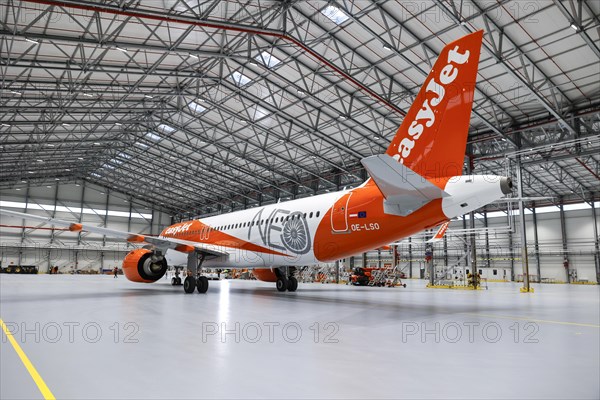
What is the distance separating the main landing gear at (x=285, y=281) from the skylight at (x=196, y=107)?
15.1 m

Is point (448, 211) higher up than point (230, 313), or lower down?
higher up

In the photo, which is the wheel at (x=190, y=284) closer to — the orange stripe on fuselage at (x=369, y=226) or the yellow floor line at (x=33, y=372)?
the orange stripe on fuselage at (x=369, y=226)

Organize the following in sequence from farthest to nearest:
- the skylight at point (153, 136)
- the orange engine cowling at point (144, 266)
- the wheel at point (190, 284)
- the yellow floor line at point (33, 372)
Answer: the skylight at point (153, 136), the orange engine cowling at point (144, 266), the wheel at point (190, 284), the yellow floor line at point (33, 372)

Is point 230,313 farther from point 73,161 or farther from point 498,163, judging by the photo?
point 73,161

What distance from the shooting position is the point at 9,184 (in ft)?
152

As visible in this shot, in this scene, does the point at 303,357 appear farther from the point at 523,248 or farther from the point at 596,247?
the point at 596,247

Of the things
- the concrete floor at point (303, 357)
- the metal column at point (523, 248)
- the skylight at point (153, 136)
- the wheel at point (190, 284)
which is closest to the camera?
the concrete floor at point (303, 357)

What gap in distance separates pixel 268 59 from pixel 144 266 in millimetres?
11741

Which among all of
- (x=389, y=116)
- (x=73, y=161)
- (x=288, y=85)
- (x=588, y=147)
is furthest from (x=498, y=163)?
(x=73, y=161)

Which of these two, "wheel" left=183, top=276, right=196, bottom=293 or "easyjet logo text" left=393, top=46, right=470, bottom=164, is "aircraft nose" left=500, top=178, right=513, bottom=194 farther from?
"wheel" left=183, top=276, right=196, bottom=293

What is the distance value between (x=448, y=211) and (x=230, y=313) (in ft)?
15.8

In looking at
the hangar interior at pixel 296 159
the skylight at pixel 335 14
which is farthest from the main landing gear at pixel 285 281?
the skylight at pixel 335 14

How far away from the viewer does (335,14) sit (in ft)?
52.9

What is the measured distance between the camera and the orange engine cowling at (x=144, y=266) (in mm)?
14070
